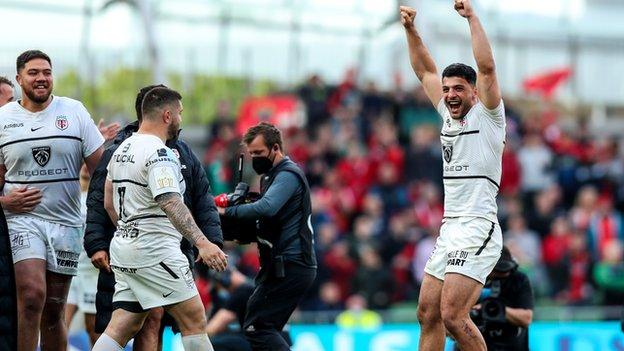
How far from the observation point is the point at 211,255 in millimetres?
10359

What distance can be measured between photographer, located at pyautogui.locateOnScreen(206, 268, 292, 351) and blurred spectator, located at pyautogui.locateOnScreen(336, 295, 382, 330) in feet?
18.1

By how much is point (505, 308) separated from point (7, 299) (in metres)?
4.58

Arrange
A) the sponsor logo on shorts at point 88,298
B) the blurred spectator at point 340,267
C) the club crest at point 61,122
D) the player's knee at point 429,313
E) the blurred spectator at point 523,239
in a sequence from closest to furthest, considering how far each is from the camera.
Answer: the player's knee at point 429,313, the club crest at point 61,122, the sponsor logo on shorts at point 88,298, the blurred spectator at point 340,267, the blurred spectator at point 523,239

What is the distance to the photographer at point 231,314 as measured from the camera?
14.3m

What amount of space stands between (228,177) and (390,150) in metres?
3.08

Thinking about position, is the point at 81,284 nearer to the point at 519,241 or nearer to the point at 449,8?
the point at 519,241

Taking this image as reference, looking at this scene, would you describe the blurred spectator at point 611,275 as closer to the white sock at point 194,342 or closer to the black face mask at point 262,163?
the black face mask at point 262,163

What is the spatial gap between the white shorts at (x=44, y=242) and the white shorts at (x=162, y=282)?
3.80 ft

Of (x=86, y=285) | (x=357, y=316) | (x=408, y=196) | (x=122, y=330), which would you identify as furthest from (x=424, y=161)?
(x=122, y=330)

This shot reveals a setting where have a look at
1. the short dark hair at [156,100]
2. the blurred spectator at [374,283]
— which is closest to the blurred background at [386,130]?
the blurred spectator at [374,283]

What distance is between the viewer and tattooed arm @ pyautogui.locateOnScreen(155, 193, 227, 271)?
34.0 ft

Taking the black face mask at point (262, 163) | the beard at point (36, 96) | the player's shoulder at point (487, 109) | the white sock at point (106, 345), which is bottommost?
the white sock at point (106, 345)

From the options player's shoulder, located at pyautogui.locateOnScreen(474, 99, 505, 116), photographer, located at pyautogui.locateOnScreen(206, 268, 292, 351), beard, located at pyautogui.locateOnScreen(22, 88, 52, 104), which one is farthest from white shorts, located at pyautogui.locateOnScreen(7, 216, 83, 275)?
player's shoulder, located at pyautogui.locateOnScreen(474, 99, 505, 116)

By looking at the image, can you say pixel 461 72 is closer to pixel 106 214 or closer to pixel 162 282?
pixel 162 282
